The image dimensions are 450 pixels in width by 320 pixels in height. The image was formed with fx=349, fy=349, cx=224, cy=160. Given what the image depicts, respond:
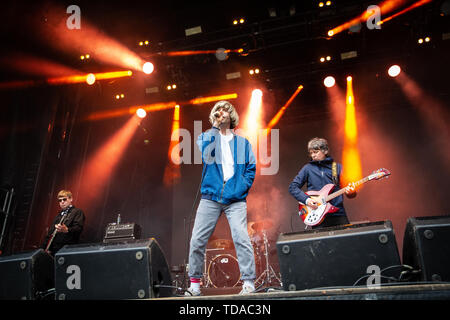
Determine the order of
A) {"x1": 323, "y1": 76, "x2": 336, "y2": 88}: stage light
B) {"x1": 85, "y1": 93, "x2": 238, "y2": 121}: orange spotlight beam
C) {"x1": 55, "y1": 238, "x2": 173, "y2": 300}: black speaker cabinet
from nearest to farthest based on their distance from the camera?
{"x1": 55, "y1": 238, "x2": 173, "y2": 300}: black speaker cabinet → {"x1": 323, "y1": 76, "x2": 336, "y2": 88}: stage light → {"x1": 85, "y1": 93, "x2": 238, "y2": 121}: orange spotlight beam

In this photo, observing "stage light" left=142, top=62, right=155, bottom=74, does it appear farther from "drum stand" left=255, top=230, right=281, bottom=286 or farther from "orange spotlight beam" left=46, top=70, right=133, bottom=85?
"drum stand" left=255, top=230, right=281, bottom=286

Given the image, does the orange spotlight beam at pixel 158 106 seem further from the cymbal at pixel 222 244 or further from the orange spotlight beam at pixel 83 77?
the cymbal at pixel 222 244

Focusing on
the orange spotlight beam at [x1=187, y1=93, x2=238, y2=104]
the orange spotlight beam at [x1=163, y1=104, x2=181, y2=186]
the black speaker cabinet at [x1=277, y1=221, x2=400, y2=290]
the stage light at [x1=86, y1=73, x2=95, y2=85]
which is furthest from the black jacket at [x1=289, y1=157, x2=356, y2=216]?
the orange spotlight beam at [x1=163, y1=104, x2=181, y2=186]

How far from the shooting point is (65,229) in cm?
494

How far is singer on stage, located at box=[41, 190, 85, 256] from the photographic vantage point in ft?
16.6

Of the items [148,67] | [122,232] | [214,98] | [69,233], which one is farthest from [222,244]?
[148,67]

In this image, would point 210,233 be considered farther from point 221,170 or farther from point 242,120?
point 242,120

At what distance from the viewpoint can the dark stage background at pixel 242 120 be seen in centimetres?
614

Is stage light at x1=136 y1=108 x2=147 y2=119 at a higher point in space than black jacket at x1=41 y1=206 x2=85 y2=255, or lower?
higher

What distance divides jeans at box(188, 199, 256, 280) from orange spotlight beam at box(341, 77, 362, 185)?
644cm

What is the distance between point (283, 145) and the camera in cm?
969
